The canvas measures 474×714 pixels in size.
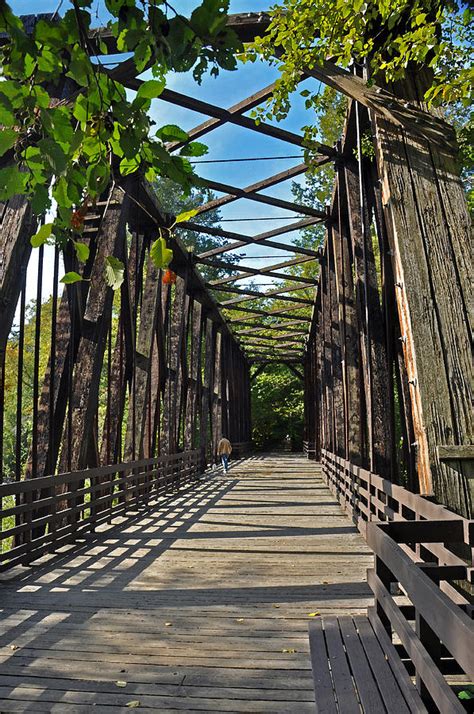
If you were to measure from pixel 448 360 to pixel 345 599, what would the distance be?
84.6 inches

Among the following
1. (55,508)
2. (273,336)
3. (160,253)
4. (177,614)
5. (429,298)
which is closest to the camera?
(160,253)

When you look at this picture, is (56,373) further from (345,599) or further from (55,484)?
(345,599)

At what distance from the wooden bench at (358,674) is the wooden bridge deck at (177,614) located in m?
0.23

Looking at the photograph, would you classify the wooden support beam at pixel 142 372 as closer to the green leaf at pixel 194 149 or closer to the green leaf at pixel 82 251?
the green leaf at pixel 82 251

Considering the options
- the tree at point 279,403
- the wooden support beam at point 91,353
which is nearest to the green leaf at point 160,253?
the wooden support beam at point 91,353

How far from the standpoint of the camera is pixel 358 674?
258cm

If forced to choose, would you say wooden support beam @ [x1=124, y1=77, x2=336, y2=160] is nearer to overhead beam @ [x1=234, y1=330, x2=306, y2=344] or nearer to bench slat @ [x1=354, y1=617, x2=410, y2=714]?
bench slat @ [x1=354, y1=617, x2=410, y2=714]

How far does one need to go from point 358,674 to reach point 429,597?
863 millimetres

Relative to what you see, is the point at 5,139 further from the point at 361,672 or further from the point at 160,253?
the point at 361,672

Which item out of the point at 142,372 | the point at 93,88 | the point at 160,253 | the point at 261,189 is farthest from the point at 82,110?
the point at 261,189

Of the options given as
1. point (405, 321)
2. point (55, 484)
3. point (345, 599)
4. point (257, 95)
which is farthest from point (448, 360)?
point (257, 95)

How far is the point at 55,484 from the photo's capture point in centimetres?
639

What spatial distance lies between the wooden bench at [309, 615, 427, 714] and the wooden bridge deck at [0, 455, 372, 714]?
0.74ft

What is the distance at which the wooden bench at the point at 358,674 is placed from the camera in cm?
229
